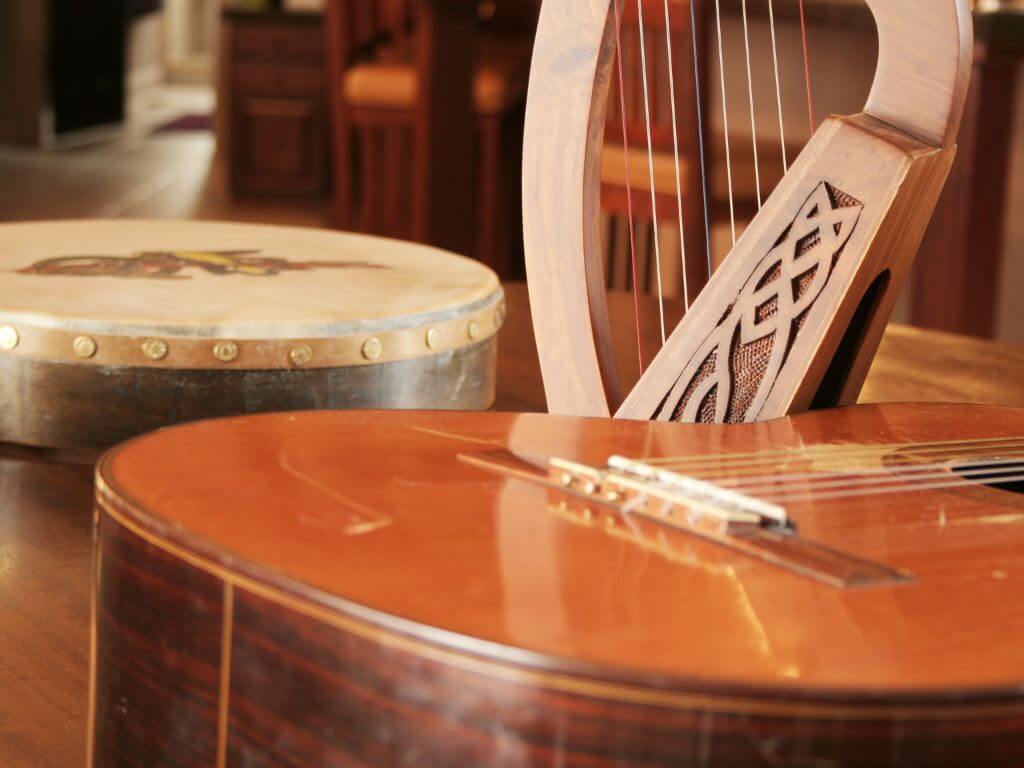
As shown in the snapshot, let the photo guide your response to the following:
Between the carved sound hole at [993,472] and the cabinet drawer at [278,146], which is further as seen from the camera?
the cabinet drawer at [278,146]

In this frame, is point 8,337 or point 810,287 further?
point 8,337

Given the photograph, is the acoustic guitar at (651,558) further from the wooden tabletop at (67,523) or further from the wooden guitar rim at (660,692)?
the wooden tabletop at (67,523)

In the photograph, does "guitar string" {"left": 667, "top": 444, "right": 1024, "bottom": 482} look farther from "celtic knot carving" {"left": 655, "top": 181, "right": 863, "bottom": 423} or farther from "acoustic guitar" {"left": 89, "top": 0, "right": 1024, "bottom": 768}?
"celtic knot carving" {"left": 655, "top": 181, "right": 863, "bottom": 423}

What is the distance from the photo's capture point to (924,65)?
106cm

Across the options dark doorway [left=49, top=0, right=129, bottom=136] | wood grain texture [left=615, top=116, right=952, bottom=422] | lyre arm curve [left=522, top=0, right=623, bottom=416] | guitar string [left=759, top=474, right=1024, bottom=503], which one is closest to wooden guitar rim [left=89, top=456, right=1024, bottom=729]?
guitar string [left=759, top=474, right=1024, bottom=503]

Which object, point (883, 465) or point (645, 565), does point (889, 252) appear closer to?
point (883, 465)

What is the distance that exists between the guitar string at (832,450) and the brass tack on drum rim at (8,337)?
0.76m

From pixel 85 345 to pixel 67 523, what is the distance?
0.17 meters

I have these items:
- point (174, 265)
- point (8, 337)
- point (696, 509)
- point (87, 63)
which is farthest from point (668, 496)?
point (87, 63)

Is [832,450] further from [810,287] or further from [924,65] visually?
[924,65]

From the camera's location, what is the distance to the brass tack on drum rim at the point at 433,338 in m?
1.48

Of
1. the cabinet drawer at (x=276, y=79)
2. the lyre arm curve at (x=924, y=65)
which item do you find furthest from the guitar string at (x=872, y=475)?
the cabinet drawer at (x=276, y=79)

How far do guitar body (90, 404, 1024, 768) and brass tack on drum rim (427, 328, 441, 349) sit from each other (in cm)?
59

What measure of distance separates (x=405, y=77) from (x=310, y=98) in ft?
6.98
